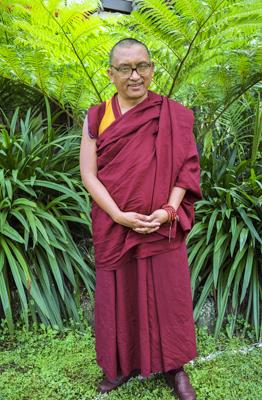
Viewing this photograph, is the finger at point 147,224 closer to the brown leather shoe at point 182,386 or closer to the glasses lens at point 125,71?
the glasses lens at point 125,71

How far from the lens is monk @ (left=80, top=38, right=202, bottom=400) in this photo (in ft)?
6.88

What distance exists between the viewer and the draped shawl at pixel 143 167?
210 cm

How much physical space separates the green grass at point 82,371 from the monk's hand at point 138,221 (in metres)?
1.06

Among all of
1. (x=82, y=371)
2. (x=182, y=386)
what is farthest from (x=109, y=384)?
(x=182, y=386)

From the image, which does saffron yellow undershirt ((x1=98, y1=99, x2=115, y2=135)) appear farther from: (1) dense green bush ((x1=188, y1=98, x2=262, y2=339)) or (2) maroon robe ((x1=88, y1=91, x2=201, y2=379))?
(1) dense green bush ((x1=188, y1=98, x2=262, y2=339))

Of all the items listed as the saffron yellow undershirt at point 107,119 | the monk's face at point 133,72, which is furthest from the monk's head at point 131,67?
the saffron yellow undershirt at point 107,119

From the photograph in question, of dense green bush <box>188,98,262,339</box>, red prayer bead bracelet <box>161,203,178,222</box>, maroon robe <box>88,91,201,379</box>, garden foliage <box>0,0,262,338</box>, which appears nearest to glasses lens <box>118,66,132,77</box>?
maroon robe <box>88,91,201,379</box>

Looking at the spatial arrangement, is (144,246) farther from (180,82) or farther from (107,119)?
(180,82)

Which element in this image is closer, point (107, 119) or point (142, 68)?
point (142, 68)

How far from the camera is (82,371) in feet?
9.02

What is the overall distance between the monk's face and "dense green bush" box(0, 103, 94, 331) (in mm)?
1368

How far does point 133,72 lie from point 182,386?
173cm

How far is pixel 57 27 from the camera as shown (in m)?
3.32

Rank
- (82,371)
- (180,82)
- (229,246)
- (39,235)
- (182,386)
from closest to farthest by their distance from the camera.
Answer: (182,386) < (82,371) < (39,235) < (229,246) < (180,82)
